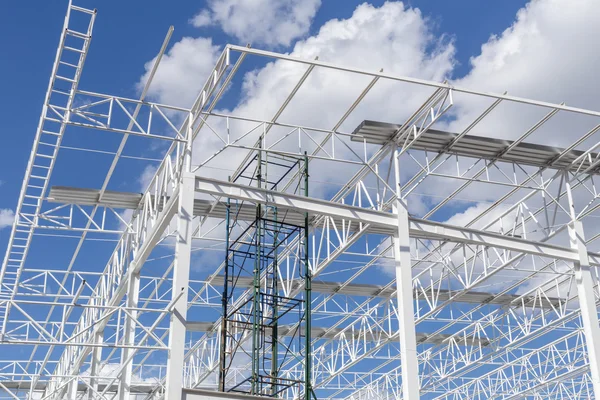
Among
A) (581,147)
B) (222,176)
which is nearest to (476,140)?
(581,147)

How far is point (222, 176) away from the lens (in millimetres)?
31312

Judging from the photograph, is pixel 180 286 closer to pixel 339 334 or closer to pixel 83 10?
pixel 83 10

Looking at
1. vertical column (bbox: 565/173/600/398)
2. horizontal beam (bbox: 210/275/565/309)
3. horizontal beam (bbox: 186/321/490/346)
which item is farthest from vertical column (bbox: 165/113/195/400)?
horizontal beam (bbox: 186/321/490/346)

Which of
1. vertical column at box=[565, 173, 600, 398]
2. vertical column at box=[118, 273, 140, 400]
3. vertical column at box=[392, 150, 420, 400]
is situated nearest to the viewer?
vertical column at box=[392, 150, 420, 400]

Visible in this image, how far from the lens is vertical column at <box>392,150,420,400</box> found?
22375mm

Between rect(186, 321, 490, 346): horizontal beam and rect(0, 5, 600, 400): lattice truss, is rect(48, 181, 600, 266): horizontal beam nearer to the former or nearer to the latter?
rect(0, 5, 600, 400): lattice truss

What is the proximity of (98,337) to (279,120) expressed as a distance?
12.6 meters

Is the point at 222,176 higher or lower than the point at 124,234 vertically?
higher

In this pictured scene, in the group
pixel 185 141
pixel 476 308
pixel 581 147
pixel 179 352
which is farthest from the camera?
pixel 476 308

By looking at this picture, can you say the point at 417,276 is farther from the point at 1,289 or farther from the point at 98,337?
the point at 1,289

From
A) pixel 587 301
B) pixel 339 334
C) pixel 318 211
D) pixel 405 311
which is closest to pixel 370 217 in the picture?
pixel 318 211

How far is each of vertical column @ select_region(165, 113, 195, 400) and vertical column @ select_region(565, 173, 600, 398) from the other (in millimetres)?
13796

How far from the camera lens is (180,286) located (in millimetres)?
20094

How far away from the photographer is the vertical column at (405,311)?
2238 cm
